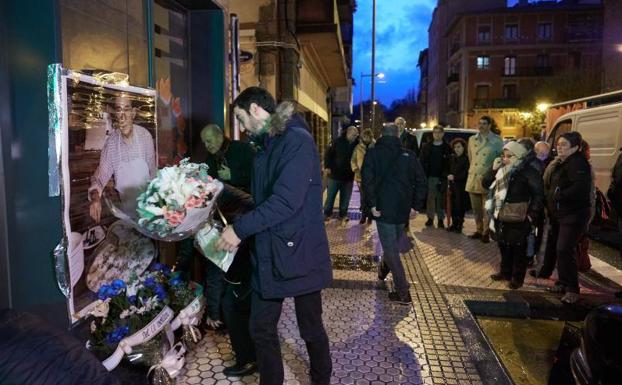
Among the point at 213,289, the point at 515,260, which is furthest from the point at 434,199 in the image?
the point at 213,289

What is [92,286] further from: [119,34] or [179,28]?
[179,28]

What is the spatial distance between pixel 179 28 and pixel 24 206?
9.79 feet

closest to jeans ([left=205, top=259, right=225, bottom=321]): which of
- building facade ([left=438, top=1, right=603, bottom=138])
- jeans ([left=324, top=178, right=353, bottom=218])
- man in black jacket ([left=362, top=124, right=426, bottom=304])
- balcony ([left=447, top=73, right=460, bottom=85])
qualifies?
man in black jacket ([left=362, top=124, right=426, bottom=304])

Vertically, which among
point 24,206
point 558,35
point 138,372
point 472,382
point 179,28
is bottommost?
point 472,382

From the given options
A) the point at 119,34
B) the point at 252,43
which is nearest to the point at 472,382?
the point at 119,34

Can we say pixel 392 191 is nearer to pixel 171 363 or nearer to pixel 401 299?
pixel 401 299

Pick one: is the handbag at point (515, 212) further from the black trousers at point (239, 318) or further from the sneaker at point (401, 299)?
the black trousers at point (239, 318)

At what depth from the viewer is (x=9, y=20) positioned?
242 cm

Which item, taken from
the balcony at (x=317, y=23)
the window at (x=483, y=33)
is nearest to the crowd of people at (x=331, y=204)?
the balcony at (x=317, y=23)

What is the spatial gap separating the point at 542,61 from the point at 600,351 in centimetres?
5409

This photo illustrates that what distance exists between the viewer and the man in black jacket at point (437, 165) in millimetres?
8953

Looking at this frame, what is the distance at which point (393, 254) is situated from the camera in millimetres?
4887

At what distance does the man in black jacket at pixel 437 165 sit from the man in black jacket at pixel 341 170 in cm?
145

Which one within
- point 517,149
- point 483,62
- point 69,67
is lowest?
point 517,149
